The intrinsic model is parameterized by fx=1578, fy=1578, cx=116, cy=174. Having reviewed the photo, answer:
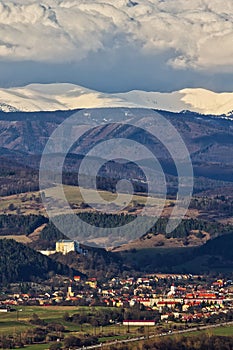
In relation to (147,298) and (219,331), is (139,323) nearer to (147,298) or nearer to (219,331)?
(219,331)

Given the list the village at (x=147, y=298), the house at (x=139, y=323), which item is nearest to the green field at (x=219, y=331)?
the village at (x=147, y=298)

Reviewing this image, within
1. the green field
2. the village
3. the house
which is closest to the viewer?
the green field

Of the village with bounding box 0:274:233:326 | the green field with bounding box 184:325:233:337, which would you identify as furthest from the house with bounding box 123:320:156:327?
the green field with bounding box 184:325:233:337

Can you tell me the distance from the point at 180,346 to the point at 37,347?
11619 mm

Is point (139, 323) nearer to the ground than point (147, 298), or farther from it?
nearer to the ground

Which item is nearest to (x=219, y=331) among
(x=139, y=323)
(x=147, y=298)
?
(x=139, y=323)

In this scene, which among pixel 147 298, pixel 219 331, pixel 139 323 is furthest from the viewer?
pixel 147 298

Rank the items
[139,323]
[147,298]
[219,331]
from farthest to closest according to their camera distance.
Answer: [147,298], [139,323], [219,331]

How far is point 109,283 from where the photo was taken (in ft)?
646

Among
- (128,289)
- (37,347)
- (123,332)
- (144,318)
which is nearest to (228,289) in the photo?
(128,289)

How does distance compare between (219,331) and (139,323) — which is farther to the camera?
(139,323)

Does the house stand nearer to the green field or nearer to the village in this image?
the village

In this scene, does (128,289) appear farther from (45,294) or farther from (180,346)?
(180,346)

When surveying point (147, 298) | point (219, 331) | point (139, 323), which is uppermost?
point (147, 298)
